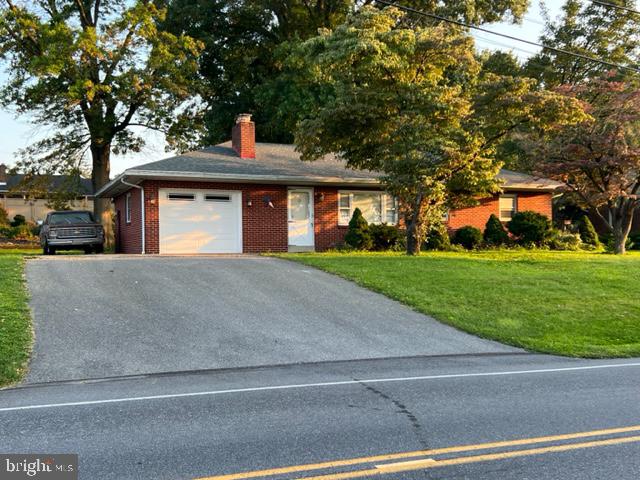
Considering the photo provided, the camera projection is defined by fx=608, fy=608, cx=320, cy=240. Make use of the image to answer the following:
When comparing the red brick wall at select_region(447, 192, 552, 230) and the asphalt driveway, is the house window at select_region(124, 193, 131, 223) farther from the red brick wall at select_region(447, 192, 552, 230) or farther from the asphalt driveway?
the red brick wall at select_region(447, 192, 552, 230)

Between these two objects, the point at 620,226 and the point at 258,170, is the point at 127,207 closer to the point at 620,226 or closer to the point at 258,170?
the point at 258,170

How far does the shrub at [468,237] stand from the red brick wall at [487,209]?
67 centimetres

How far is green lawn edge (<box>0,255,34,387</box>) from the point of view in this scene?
8343 millimetres

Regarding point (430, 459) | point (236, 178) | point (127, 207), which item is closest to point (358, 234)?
point (236, 178)

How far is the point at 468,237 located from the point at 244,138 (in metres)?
10.3

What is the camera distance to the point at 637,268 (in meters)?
18.8

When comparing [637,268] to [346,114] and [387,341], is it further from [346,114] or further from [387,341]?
[387,341]

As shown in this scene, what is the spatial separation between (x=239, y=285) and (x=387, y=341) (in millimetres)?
4728

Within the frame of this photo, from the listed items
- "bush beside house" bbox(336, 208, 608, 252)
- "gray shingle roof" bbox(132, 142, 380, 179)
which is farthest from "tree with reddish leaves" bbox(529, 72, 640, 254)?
"gray shingle roof" bbox(132, 142, 380, 179)

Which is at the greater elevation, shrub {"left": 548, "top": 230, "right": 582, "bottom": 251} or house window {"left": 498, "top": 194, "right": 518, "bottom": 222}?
house window {"left": 498, "top": 194, "right": 518, "bottom": 222}

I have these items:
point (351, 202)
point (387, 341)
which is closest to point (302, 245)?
point (351, 202)

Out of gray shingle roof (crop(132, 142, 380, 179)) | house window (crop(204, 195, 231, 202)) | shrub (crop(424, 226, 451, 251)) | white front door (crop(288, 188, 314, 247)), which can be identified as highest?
gray shingle roof (crop(132, 142, 380, 179))

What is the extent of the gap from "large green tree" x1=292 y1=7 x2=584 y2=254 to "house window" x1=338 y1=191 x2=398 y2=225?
14.7 feet

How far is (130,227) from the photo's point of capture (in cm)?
2442
